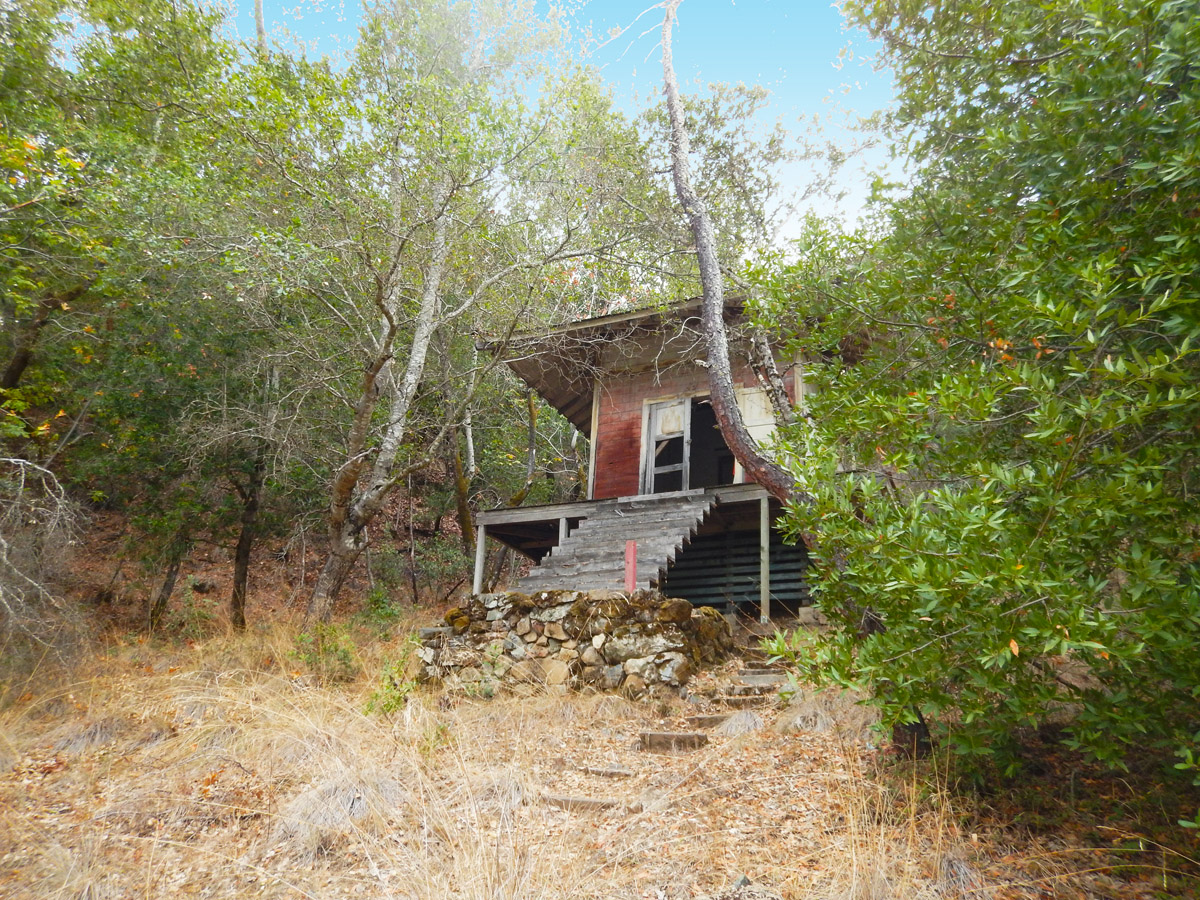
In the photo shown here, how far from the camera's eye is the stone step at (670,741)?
5.75 m

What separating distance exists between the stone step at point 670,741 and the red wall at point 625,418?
672cm

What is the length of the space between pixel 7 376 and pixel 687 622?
11.7 meters

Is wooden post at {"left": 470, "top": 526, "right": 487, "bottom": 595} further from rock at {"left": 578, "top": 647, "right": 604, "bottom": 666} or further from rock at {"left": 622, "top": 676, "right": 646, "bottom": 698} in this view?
rock at {"left": 622, "top": 676, "right": 646, "bottom": 698}

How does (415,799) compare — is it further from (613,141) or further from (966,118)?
(613,141)

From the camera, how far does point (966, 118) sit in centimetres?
465

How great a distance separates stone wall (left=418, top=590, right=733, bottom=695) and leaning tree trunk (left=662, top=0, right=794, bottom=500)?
2345mm

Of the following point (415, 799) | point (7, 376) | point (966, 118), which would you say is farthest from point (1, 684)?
point (966, 118)

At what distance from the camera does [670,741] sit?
19.1 ft

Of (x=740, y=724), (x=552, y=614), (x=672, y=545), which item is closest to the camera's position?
(x=740, y=724)

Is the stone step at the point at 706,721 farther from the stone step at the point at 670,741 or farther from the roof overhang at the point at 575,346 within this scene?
the roof overhang at the point at 575,346

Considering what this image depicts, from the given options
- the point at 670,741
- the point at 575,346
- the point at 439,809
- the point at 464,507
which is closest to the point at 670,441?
the point at 575,346

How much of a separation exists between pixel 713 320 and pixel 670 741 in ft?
12.4

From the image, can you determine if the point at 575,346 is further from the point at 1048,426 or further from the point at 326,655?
the point at 1048,426

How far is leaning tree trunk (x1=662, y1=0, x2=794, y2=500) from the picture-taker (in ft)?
18.2
